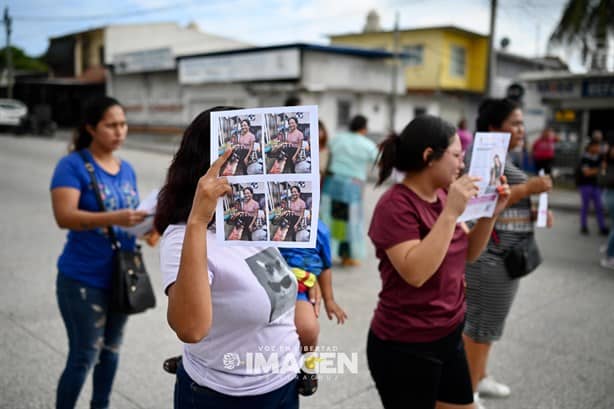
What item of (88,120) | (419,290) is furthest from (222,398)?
(88,120)

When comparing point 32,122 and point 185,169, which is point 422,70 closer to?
point 32,122

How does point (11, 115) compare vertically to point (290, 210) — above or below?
above

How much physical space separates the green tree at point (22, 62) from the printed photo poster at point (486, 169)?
57192 millimetres

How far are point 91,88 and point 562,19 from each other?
29.5 meters

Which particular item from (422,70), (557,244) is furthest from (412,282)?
(422,70)

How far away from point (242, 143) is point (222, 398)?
803 millimetres

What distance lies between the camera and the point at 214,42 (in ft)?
120

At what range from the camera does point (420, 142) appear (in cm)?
219

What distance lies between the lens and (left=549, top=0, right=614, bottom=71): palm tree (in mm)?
16547

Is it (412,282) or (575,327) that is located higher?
(412,282)

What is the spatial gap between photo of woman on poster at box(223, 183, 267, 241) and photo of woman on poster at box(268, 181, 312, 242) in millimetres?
27

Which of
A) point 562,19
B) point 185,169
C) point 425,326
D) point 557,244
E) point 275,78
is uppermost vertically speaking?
point 562,19

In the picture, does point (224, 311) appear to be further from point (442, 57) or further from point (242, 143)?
point (442, 57)

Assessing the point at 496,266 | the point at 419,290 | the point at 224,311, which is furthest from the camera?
the point at 496,266
